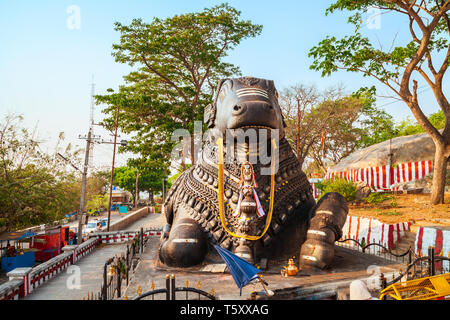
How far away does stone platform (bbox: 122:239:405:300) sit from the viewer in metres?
4.29

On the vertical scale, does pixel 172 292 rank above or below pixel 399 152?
below

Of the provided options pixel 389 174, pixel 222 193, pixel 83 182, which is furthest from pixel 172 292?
pixel 389 174

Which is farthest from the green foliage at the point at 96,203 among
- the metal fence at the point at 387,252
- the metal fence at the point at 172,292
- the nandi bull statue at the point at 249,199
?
the metal fence at the point at 172,292

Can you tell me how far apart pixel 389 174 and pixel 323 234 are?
14082mm

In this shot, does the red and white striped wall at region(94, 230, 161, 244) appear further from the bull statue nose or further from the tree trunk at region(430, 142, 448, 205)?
the tree trunk at region(430, 142, 448, 205)

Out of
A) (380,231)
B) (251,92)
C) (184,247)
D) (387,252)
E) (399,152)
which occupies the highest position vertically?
(399,152)

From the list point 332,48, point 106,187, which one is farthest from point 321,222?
point 106,187

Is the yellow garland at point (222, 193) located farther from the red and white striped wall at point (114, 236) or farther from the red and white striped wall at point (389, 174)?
the red and white striped wall at point (389, 174)

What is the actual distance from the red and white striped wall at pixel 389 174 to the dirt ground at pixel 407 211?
1.19m

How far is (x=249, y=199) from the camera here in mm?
5250

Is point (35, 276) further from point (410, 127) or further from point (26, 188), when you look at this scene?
point (410, 127)

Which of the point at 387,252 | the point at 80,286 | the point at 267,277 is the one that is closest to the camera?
the point at 267,277

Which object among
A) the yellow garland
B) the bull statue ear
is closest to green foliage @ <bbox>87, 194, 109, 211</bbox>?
the bull statue ear
